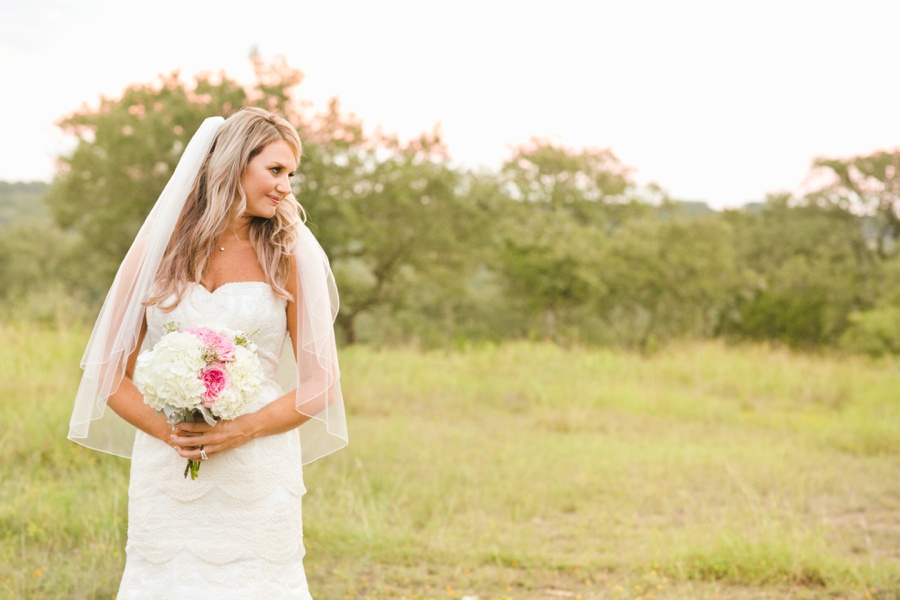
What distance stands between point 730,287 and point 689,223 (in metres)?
2.99

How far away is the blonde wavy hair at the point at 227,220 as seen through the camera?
2.79 metres

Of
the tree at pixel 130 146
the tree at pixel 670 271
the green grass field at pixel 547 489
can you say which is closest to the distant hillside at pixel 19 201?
the tree at pixel 130 146

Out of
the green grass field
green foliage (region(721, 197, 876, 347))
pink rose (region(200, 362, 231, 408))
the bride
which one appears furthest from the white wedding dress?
green foliage (region(721, 197, 876, 347))

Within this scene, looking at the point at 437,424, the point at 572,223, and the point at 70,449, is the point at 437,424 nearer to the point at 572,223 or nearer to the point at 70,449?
the point at 70,449

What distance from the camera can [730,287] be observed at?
3106cm

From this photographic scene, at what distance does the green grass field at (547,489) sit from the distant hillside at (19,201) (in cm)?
3994

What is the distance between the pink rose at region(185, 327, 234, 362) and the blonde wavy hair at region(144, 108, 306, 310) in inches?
10.7

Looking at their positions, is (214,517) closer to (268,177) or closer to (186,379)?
(186,379)

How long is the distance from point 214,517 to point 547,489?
18.0 ft

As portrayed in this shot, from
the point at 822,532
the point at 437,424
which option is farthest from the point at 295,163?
the point at 437,424

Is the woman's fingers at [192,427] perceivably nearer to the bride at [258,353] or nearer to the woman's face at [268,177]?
the bride at [258,353]

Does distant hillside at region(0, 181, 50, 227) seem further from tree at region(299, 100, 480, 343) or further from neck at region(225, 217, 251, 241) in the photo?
neck at region(225, 217, 251, 241)

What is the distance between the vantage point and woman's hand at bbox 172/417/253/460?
2576 mm

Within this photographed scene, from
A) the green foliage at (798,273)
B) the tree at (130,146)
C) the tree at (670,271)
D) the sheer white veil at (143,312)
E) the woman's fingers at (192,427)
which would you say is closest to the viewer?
the woman's fingers at (192,427)
